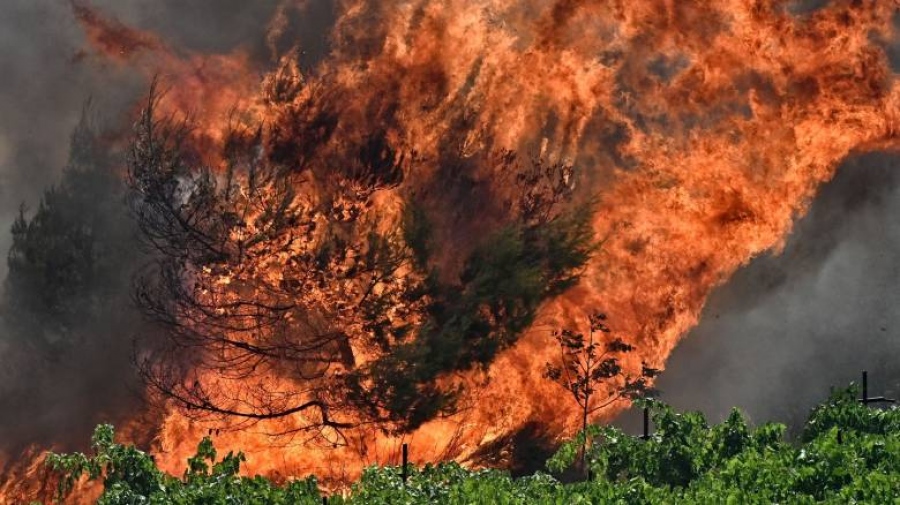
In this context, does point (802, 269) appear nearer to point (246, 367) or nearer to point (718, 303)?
point (718, 303)

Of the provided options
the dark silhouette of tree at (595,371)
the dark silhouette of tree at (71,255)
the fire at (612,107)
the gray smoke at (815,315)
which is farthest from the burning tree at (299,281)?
the gray smoke at (815,315)

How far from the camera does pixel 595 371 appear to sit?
3397 centimetres

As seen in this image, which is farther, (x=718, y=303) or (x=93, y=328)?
(x=718, y=303)

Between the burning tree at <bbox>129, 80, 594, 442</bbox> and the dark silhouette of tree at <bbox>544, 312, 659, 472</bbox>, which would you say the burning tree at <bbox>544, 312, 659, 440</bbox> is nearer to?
the dark silhouette of tree at <bbox>544, 312, 659, 472</bbox>

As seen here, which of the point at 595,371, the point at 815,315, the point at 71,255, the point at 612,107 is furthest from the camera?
the point at 815,315

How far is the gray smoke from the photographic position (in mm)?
36469

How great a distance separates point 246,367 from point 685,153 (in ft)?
29.1

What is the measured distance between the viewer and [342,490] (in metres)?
32.7

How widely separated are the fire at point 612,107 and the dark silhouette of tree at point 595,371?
253mm

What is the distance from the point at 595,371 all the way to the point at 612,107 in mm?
4830

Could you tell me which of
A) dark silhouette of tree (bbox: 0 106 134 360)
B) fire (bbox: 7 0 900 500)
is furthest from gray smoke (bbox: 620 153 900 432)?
dark silhouette of tree (bbox: 0 106 134 360)

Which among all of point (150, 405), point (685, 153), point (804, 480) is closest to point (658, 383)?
point (685, 153)

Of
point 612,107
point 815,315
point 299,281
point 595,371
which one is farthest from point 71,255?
point 815,315

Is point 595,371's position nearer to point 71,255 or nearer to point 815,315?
point 815,315
